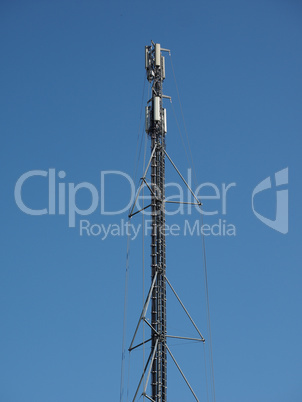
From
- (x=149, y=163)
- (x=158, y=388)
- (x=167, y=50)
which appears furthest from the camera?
(x=167, y=50)

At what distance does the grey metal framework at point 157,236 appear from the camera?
68.3m

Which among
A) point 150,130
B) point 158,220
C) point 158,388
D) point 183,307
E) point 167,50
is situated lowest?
point 158,388

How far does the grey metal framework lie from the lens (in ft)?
224

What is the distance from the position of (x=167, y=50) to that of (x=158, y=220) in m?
14.7

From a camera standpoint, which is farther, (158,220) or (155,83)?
(155,83)

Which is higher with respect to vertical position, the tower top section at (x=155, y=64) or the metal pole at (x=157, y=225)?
the tower top section at (x=155, y=64)

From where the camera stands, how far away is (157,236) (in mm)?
71188

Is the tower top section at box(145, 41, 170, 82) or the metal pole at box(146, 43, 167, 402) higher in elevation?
the tower top section at box(145, 41, 170, 82)

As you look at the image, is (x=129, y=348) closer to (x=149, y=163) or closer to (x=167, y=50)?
(x=149, y=163)

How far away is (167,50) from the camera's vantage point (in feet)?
256

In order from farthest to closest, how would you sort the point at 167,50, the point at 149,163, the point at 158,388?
the point at 167,50 < the point at 149,163 < the point at 158,388

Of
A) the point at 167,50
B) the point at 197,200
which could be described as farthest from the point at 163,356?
the point at 167,50

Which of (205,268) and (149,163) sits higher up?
(149,163)

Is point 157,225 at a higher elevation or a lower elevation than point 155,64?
lower
